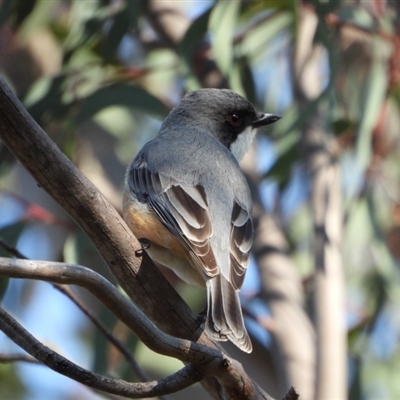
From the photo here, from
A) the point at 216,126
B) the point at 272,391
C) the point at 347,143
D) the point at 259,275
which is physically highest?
the point at 347,143

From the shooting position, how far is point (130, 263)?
286 centimetres

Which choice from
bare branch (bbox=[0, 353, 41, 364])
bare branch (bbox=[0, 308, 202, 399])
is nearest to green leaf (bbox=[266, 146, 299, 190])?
bare branch (bbox=[0, 353, 41, 364])

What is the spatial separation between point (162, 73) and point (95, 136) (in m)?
0.78

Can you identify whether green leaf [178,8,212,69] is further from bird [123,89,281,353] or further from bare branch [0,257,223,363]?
bare branch [0,257,223,363]

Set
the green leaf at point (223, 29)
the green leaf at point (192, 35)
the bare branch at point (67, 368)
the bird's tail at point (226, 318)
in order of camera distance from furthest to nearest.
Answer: the green leaf at point (192, 35) → the green leaf at point (223, 29) → the bird's tail at point (226, 318) → the bare branch at point (67, 368)

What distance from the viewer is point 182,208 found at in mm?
3252

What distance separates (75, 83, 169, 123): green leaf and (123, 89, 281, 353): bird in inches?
26.3

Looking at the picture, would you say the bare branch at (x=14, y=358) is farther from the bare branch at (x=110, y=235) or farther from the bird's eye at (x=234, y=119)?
the bird's eye at (x=234, y=119)

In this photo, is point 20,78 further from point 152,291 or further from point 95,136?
point 152,291

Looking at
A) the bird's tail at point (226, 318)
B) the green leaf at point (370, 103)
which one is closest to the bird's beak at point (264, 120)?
the green leaf at point (370, 103)

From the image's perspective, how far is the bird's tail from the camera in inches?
107

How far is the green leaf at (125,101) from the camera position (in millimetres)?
4867

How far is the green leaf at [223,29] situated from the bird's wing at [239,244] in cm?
134

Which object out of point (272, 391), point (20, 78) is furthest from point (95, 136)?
point (272, 391)
